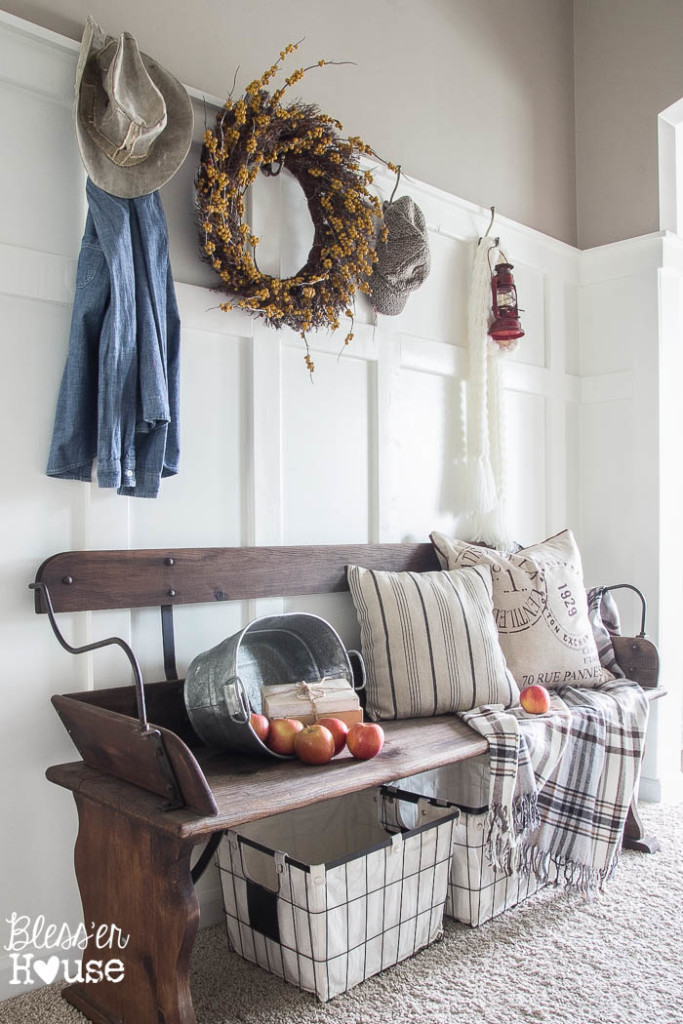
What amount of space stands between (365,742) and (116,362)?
1033 millimetres

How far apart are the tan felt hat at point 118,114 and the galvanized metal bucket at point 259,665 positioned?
1087 mm

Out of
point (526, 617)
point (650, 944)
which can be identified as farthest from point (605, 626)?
point (650, 944)

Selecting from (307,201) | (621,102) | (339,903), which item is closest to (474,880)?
(339,903)

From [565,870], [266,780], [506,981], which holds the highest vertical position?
[266,780]

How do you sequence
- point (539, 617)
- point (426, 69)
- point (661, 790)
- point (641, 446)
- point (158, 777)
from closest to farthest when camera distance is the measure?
1. point (158, 777)
2. point (539, 617)
3. point (426, 69)
4. point (661, 790)
5. point (641, 446)

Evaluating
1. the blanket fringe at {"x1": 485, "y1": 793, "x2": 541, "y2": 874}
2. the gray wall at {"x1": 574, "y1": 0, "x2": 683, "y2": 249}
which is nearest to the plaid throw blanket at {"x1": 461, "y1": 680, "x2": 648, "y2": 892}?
the blanket fringe at {"x1": 485, "y1": 793, "x2": 541, "y2": 874}

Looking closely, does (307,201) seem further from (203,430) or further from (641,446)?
(641,446)

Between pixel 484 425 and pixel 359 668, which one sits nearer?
pixel 359 668

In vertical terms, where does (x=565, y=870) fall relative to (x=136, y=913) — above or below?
below

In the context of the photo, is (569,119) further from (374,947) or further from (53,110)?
(374,947)

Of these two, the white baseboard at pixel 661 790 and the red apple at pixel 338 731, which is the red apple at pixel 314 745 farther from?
the white baseboard at pixel 661 790

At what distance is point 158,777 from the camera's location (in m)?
1.67

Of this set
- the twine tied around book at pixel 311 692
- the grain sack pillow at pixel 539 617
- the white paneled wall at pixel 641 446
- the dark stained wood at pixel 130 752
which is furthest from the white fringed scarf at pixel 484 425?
the dark stained wood at pixel 130 752

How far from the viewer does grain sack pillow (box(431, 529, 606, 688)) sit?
105 inches
